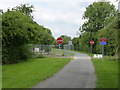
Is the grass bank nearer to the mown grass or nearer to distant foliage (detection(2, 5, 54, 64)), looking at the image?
the mown grass

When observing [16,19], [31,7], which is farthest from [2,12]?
[31,7]

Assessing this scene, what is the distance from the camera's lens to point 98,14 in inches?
1779

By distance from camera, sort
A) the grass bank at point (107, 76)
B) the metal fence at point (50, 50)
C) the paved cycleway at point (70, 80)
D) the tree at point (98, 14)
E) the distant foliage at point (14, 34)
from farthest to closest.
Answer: the tree at point (98, 14) < the metal fence at point (50, 50) < the distant foliage at point (14, 34) < the grass bank at point (107, 76) < the paved cycleway at point (70, 80)

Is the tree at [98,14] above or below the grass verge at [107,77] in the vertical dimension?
above

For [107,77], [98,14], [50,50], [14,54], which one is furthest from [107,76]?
[98,14]

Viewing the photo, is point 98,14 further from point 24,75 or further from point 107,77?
point 24,75

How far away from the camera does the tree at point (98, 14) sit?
44.1 m

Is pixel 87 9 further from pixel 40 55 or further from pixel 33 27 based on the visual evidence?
pixel 33 27

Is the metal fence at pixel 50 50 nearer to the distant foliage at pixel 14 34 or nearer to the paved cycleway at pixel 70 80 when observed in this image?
the distant foliage at pixel 14 34

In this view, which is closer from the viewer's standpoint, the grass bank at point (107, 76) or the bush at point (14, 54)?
the grass bank at point (107, 76)

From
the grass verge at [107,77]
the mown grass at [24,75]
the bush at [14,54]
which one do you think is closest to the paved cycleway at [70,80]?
the grass verge at [107,77]

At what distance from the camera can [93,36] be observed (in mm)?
44219

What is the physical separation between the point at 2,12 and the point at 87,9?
33.7 metres

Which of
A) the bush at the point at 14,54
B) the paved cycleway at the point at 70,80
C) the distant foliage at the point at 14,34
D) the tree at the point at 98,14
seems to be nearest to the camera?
the paved cycleway at the point at 70,80
